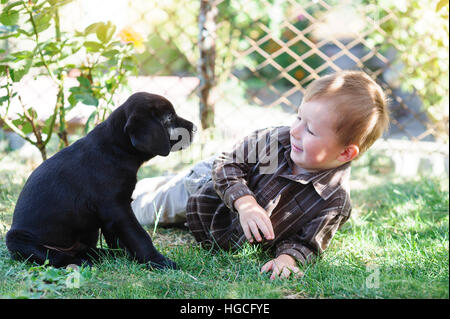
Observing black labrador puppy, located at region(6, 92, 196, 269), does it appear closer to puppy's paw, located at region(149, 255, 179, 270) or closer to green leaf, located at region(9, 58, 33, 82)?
puppy's paw, located at region(149, 255, 179, 270)

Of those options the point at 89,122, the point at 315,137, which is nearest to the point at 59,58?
A: the point at 89,122

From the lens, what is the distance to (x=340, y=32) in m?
8.93

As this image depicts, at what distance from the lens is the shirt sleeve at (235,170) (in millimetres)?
2369

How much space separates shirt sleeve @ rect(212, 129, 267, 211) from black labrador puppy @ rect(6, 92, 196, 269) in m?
0.33

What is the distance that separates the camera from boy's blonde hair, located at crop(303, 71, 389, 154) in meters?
2.22

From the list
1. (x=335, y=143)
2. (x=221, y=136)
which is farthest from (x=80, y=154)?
(x=221, y=136)

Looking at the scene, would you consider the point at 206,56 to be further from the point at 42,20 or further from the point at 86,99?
the point at 42,20

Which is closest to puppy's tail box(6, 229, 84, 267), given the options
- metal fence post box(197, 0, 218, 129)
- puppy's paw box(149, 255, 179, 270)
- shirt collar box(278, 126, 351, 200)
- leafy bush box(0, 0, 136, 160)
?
puppy's paw box(149, 255, 179, 270)

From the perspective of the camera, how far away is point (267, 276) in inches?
85.4

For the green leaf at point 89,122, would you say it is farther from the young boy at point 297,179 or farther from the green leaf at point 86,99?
the young boy at point 297,179

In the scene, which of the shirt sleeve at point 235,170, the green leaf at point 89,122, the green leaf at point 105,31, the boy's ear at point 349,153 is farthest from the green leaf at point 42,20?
the boy's ear at point 349,153

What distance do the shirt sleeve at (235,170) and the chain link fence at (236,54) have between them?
1.01m
